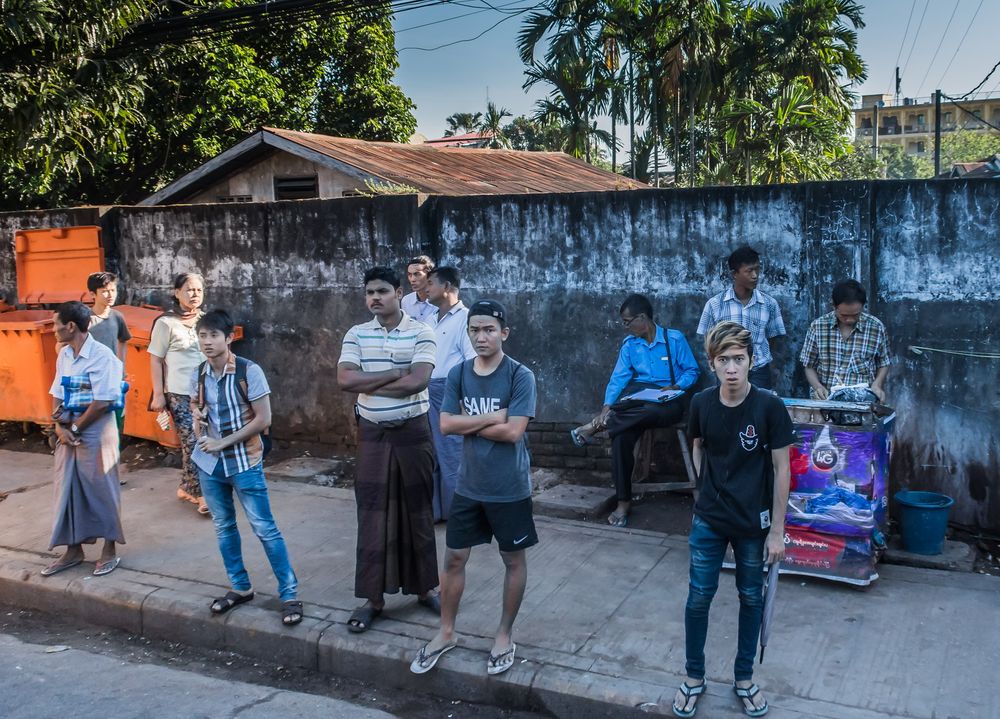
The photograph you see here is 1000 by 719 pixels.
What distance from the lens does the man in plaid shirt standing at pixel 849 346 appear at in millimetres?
5680

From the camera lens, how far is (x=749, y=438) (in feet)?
12.4

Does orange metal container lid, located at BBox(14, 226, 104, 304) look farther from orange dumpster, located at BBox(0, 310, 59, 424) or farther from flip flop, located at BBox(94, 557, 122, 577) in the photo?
flip flop, located at BBox(94, 557, 122, 577)

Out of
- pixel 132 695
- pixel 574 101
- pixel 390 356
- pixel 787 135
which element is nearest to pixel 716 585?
pixel 390 356

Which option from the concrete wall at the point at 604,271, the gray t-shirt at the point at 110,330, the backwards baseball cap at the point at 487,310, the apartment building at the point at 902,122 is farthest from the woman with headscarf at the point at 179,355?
the apartment building at the point at 902,122

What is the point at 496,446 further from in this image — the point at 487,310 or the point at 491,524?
the point at 487,310

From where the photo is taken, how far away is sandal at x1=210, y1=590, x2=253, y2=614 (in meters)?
5.08

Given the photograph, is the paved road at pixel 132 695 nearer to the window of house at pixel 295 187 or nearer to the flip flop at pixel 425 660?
the flip flop at pixel 425 660

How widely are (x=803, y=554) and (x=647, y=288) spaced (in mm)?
2574

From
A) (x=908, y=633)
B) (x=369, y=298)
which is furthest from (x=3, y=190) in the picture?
(x=908, y=633)

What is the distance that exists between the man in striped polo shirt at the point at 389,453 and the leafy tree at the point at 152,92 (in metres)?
7.42

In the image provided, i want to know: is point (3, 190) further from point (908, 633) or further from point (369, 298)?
point (908, 633)

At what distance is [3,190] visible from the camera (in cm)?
1579

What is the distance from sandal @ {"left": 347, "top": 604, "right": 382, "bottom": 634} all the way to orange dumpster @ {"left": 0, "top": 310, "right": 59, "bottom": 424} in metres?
5.66

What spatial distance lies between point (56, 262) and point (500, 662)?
7.61 m
